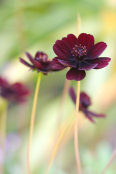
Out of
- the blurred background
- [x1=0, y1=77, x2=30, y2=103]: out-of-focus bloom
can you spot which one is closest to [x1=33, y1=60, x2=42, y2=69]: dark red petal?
[x1=0, y1=77, x2=30, y2=103]: out-of-focus bloom

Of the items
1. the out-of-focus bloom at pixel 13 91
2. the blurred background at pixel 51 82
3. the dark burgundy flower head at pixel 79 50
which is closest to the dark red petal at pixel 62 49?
the dark burgundy flower head at pixel 79 50

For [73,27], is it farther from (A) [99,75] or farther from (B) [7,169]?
(B) [7,169]

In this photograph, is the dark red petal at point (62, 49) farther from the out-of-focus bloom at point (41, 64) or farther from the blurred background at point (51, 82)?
the blurred background at point (51, 82)

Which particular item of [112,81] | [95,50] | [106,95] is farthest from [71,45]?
[112,81]

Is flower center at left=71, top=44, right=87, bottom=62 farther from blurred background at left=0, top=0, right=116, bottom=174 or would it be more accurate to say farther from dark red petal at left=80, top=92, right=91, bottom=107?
blurred background at left=0, top=0, right=116, bottom=174

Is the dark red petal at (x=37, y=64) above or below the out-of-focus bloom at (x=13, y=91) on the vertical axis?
above

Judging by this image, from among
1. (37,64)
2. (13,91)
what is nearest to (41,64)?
(37,64)

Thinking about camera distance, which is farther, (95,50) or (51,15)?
(51,15)
